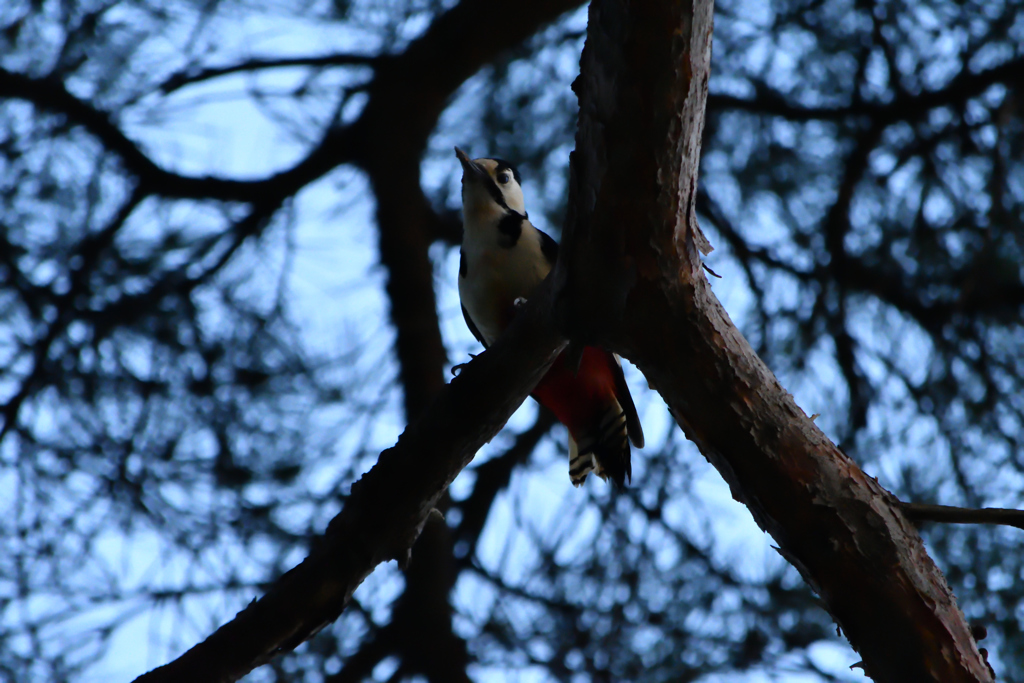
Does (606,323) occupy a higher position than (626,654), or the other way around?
(626,654)

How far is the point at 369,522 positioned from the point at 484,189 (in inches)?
32.3

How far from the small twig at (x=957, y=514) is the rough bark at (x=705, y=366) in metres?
0.02

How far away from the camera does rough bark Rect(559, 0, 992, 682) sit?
2.82 feet

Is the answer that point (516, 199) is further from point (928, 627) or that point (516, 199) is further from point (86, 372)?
point (928, 627)

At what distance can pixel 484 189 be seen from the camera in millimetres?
1786

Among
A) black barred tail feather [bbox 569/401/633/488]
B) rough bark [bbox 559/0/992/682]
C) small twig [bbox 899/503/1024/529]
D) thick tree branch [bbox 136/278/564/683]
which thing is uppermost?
black barred tail feather [bbox 569/401/633/488]

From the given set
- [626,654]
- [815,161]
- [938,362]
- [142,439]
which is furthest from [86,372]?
[938,362]

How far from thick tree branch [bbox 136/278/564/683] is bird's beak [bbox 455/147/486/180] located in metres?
0.74

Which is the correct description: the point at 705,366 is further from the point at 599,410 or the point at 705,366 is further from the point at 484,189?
the point at 484,189

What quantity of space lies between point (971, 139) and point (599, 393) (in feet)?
3.26

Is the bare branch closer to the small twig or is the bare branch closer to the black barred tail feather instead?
the black barred tail feather

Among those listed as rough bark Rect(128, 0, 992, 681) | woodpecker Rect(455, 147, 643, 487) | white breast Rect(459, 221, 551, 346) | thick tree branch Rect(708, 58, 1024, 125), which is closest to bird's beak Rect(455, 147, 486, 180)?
woodpecker Rect(455, 147, 643, 487)

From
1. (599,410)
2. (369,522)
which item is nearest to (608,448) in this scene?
(599,410)

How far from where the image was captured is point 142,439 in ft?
6.50
